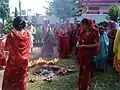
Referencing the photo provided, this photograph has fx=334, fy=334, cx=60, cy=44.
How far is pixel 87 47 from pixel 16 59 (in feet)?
4.73

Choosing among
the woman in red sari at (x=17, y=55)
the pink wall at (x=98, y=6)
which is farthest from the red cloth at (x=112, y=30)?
the pink wall at (x=98, y=6)

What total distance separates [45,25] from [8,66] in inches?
426

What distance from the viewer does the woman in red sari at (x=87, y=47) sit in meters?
6.76

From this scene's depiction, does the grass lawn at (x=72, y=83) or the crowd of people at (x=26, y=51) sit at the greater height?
the crowd of people at (x=26, y=51)

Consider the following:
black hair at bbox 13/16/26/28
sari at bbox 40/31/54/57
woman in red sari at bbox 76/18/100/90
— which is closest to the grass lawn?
woman in red sari at bbox 76/18/100/90

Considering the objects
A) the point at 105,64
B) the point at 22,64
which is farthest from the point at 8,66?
the point at 105,64

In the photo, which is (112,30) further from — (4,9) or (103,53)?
(4,9)

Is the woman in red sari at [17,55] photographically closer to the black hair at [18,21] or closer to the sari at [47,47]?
the black hair at [18,21]

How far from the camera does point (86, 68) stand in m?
6.87

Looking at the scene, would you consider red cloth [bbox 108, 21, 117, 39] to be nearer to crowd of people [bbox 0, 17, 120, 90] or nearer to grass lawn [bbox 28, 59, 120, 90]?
grass lawn [bbox 28, 59, 120, 90]

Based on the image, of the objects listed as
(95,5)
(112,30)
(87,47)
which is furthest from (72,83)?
(95,5)

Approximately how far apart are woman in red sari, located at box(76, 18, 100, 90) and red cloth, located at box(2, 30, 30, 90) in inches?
43.7

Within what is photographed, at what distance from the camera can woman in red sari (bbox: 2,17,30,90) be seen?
636cm

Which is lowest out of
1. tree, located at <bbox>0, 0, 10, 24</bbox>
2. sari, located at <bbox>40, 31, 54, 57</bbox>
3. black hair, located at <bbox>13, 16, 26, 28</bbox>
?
sari, located at <bbox>40, 31, 54, 57</bbox>
